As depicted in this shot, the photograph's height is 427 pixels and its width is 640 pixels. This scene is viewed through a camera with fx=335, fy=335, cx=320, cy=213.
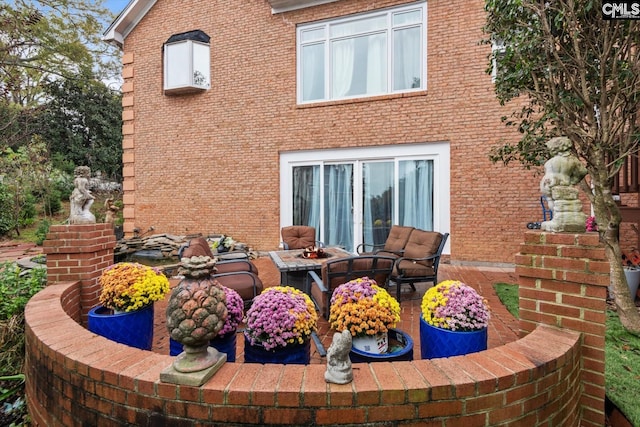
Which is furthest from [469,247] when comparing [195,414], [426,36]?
[195,414]

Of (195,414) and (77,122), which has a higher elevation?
(77,122)

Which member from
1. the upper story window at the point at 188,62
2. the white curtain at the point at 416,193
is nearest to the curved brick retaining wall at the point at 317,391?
the white curtain at the point at 416,193

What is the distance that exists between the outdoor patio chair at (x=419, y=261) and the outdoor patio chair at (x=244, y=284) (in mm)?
1758

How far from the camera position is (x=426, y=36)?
7148 millimetres

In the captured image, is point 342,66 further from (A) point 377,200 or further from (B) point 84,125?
(B) point 84,125

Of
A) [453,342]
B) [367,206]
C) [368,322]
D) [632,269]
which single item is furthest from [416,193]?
[368,322]

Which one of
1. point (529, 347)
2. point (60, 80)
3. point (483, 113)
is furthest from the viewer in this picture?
point (60, 80)

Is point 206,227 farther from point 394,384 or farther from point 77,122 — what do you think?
point 77,122

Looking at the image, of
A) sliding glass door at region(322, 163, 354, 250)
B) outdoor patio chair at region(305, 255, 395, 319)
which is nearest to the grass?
outdoor patio chair at region(305, 255, 395, 319)

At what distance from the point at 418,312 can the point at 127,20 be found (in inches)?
417

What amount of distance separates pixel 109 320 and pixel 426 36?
24.8ft

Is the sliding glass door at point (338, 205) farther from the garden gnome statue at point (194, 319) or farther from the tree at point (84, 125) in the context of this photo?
the tree at point (84, 125)

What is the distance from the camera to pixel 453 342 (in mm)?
2102

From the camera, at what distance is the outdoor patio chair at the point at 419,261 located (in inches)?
174
